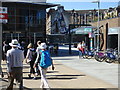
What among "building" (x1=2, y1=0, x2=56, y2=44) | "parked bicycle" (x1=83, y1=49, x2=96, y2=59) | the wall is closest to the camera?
"parked bicycle" (x1=83, y1=49, x2=96, y2=59)

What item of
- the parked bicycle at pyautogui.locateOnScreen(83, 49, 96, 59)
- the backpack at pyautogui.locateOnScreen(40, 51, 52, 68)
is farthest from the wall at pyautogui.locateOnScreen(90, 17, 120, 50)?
the backpack at pyautogui.locateOnScreen(40, 51, 52, 68)

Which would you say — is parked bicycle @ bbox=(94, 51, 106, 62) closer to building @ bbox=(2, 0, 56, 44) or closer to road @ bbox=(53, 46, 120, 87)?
road @ bbox=(53, 46, 120, 87)

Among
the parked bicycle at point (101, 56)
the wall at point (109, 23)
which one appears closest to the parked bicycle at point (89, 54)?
the parked bicycle at point (101, 56)

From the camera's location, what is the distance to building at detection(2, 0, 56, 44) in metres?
39.1

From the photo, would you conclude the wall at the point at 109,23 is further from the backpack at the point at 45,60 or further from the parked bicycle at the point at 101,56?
the backpack at the point at 45,60

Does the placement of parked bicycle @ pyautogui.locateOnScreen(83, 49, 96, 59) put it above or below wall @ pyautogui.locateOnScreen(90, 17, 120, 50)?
below

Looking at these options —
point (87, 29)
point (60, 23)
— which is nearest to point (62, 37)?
point (87, 29)

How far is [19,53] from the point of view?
7.82 meters

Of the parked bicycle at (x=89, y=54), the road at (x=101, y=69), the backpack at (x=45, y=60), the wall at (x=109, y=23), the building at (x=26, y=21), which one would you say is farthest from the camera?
the building at (x=26, y=21)

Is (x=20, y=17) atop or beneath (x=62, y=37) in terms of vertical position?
atop

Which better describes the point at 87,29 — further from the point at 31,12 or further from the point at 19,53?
the point at 19,53

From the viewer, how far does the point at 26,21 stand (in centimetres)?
4000

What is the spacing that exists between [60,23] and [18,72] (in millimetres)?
88309

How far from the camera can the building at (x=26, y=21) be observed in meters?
39.1
